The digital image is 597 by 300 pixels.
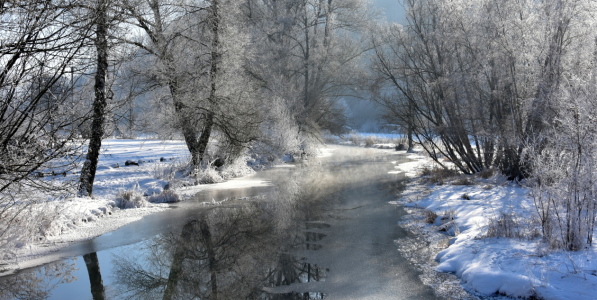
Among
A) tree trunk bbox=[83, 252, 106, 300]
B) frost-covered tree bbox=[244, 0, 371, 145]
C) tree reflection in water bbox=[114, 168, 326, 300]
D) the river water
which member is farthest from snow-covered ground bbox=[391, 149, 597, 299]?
frost-covered tree bbox=[244, 0, 371, 145]

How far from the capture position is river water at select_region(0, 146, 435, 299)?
536 centimetres

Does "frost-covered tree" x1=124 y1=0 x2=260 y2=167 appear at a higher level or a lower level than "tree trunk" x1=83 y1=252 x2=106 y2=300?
higher

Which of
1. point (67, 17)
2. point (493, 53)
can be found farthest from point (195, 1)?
point (67, 17)

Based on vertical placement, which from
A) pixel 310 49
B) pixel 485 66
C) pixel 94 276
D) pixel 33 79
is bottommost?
pixel 94 276

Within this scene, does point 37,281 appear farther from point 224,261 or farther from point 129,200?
point 129,200

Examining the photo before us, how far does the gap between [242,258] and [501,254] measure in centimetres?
369

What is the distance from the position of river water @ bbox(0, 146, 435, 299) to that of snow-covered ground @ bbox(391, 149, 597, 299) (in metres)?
0.65

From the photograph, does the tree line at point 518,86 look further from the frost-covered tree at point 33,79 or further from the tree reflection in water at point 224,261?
the frost-covered tree at point 33,79

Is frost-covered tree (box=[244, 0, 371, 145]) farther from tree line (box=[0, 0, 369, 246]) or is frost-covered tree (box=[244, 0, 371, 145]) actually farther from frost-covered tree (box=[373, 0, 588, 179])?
frost-covered tree (box=[373, 0, 588, 179])

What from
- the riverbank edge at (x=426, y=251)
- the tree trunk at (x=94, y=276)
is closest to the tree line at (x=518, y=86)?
the riverbank edge at (x=426, y=251)

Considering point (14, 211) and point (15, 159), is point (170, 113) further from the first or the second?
point (15, 159)

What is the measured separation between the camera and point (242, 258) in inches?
261

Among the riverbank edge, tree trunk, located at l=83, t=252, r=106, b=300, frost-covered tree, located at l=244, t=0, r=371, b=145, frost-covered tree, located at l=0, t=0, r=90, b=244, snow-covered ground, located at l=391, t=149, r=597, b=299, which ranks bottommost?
tree trunk, located at l=83, t=252, r=106, b=300

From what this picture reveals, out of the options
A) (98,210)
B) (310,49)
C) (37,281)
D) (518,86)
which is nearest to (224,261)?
(37,281)
